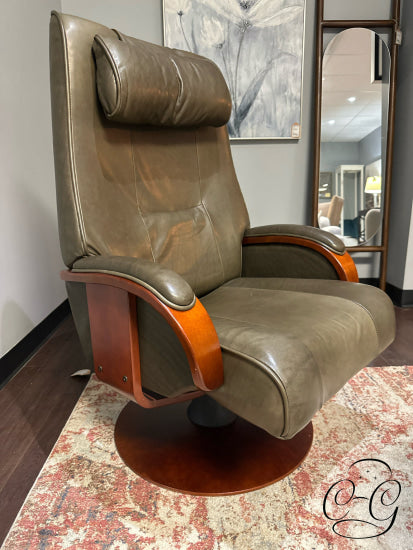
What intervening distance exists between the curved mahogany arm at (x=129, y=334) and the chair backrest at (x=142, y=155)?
170 millimetres

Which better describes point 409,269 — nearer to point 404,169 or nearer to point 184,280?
point 404,169

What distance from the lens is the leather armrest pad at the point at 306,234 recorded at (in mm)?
1296

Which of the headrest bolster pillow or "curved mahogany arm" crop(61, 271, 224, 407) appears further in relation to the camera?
the headrest bolster pillow

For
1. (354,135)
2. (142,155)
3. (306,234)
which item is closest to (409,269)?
(354,135)

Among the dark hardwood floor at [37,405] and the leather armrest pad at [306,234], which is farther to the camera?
the leather armrest pad at [306,234]

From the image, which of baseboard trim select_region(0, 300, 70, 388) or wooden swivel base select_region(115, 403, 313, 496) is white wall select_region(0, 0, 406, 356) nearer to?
baseboard trim select_region(0, 300, 70, 388)

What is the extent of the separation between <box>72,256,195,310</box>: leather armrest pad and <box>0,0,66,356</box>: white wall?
90cm

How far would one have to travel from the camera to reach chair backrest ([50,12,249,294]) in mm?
1104

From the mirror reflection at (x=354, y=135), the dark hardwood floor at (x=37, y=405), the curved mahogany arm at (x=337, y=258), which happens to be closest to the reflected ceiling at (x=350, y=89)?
the mirror reflection at (x=354, y=135)

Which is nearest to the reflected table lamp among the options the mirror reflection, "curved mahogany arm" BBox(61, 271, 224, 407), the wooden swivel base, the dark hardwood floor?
the mirror reflection

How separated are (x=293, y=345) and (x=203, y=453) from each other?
19.7 inches

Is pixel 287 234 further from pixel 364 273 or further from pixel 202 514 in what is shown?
pixel 364 273

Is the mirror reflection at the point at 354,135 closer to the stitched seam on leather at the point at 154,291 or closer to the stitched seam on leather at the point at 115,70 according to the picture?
the stitched seam on leather at the point at 115,70

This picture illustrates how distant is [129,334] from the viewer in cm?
94
